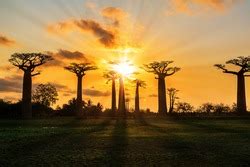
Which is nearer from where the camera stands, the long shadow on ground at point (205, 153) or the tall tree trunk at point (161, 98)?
the long shadow on ground at point (205, 153)

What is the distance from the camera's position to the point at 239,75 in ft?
194

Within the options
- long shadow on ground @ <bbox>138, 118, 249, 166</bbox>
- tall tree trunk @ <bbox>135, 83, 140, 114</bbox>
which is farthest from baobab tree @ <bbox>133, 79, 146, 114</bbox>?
long shadow on ground @ <bbox>138, 118, 249, 166</bbox>

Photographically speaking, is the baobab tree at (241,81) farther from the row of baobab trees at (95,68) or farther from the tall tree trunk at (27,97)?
the tall tree trunk at (27,97)

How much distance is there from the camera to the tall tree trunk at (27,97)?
54750 mm

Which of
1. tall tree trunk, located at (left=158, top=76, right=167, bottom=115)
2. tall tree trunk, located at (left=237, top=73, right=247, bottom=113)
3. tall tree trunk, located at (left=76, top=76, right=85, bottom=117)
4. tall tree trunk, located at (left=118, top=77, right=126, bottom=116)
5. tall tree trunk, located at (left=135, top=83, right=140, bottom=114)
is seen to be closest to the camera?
tall tree trunk, located at (left=76, top=76, right=85, bottom=117)

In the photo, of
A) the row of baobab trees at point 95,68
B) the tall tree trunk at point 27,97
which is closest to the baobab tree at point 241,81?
the row of baobab trees at point 95,68

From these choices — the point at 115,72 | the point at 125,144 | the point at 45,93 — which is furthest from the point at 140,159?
the point at 45,93

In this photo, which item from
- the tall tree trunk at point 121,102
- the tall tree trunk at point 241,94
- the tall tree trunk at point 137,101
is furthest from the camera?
the tall tree trunk at point 137,101

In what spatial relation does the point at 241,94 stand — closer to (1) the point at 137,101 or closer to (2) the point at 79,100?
(1) the point at 137,101

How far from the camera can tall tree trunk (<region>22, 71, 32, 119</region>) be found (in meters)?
54.8

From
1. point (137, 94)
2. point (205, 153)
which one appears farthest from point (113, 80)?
point (205, 153)

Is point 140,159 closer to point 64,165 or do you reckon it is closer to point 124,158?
point 124,158

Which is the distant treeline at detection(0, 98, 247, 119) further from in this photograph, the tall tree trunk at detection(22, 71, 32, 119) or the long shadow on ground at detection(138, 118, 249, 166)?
the long shadow on ground at detection(138, 118, 249, 166)

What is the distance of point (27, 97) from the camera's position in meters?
55.1
